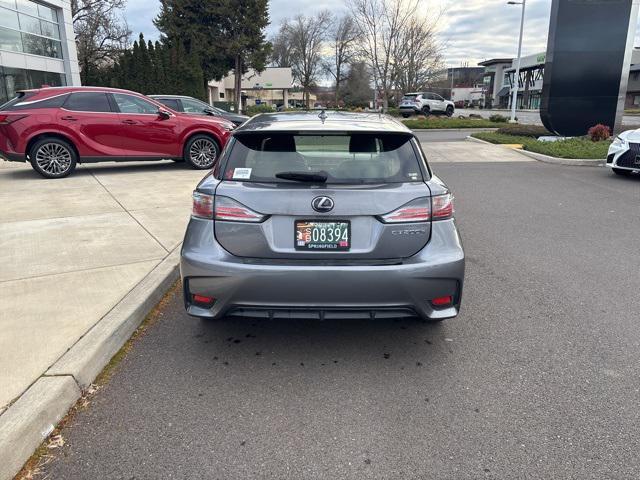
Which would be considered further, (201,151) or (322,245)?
(201,151)

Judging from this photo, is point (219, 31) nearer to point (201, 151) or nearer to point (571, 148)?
point (201, 151)

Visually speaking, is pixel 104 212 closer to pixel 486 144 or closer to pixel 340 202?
pixel 340 202

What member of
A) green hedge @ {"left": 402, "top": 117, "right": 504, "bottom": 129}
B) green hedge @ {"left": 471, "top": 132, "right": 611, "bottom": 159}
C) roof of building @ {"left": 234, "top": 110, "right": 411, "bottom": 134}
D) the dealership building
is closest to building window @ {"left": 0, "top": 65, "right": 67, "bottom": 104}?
the dealership building

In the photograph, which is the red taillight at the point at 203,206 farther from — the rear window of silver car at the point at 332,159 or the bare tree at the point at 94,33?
the bare tree at the point at 94,33

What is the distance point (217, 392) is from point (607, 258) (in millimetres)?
4617

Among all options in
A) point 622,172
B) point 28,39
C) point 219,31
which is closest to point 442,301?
point 622,172

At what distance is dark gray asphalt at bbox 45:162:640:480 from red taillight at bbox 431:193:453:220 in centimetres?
100

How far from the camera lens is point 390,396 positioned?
3.00m

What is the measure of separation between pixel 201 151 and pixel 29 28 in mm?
17512

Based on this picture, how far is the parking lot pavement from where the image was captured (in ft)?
11.0

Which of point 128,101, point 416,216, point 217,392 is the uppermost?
point 128,101

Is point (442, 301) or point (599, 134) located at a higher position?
point (599, 134)

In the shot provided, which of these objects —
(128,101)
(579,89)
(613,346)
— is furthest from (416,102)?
(613,346)

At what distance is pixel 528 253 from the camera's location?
5719 millimetres
